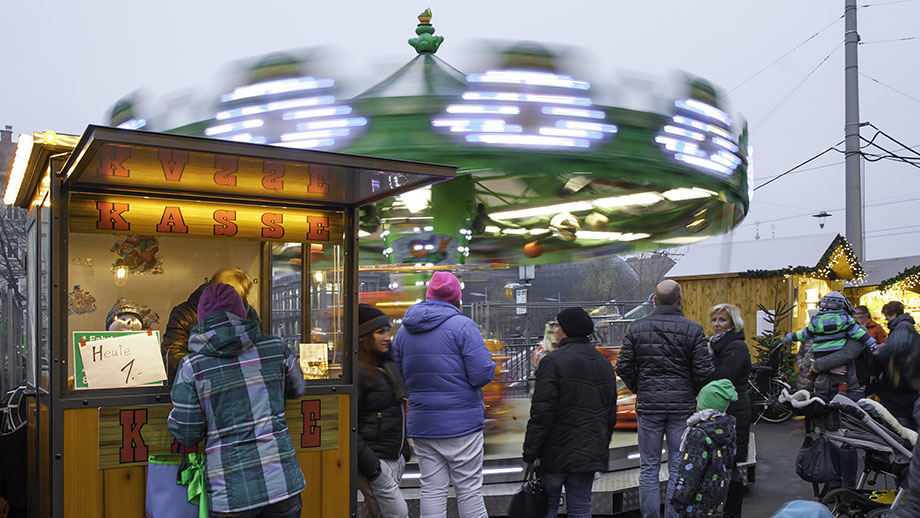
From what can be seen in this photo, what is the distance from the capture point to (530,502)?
4.81 meters

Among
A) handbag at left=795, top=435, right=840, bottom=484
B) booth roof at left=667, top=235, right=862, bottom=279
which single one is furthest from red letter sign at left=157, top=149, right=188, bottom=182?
booth roof at left=667, top=235, right=862, bottom=279

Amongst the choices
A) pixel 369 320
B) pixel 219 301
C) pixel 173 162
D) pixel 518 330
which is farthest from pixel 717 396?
pixel 173 162

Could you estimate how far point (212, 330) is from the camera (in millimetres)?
3549

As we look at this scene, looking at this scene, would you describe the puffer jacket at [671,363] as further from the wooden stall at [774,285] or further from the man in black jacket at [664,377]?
the wooden stall at [774,285]

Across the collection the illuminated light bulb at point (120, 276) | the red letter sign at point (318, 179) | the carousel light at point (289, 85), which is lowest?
the illuminated light bulb at point (120, 276)

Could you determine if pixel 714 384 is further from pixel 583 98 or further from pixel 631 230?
pixel 631 230

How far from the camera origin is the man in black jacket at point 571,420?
4.76 meters

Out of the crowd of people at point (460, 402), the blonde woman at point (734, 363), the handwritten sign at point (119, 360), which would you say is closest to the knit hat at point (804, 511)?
the crowd of people at point (460, 402)

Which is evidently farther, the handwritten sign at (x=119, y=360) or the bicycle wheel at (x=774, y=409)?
the bicycle wheel at (x=774, y=409)

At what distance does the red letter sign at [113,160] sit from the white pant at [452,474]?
2232 mm

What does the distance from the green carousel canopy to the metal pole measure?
925 centimetres

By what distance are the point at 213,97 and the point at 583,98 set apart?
2859mm

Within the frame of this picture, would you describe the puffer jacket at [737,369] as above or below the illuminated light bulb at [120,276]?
below

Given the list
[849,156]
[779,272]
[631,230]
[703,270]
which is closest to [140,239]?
[631,230]
